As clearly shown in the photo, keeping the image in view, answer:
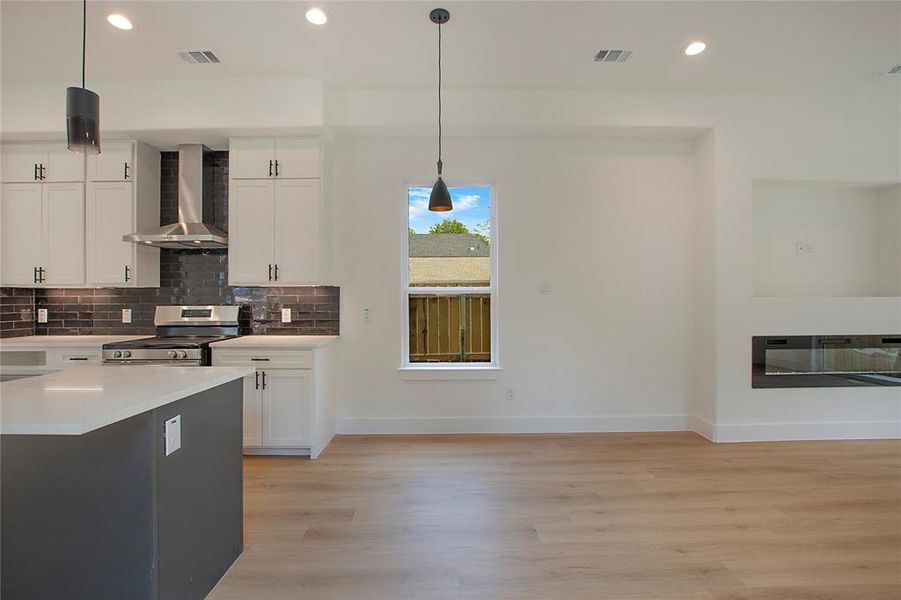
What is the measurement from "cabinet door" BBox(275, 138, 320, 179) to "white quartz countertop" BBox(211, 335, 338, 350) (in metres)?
1.37

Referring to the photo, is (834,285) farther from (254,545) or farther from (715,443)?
(254,545)

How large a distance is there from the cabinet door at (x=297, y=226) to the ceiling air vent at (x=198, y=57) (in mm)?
957

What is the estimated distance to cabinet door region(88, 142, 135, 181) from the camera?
3.73 metres

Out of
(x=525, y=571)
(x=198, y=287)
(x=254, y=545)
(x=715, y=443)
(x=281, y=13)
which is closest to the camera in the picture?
(x=525, y=571)

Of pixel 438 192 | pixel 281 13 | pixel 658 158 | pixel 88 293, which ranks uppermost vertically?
pixel 281 13

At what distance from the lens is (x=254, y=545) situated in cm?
225

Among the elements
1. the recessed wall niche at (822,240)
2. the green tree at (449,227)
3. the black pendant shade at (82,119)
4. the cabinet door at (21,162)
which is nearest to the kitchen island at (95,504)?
the black pendant shade at (82,119)

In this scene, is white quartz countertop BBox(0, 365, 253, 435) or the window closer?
white quartz countertop BBox(0, 365, 253, 435)

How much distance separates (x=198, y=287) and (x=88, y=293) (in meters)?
1.03

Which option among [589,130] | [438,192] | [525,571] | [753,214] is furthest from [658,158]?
[525,571]

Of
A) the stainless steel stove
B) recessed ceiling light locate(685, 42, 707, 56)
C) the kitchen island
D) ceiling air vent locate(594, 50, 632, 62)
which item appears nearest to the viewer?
the kitchen island

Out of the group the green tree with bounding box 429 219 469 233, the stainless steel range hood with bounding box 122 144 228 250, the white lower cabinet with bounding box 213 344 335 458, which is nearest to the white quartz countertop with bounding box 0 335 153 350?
Result: the stainless steel range hood with bounding box 122 144 228 250

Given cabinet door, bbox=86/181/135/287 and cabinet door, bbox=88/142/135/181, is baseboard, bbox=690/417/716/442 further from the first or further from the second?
cabinet door, bbox=88/142/135/181

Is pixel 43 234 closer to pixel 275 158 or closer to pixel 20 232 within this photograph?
pixel 20 232
